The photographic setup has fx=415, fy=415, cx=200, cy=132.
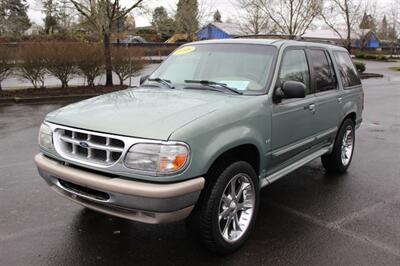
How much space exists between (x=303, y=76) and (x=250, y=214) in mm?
1796

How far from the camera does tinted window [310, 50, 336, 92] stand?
5039 millimetres

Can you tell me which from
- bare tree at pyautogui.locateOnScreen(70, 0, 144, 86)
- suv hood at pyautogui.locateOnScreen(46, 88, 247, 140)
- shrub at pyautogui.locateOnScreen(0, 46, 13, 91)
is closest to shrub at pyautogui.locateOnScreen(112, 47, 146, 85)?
bare tree at pyautogui.locateOnScreen(70, 0, 144, 86)

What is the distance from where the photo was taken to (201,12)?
41.8m

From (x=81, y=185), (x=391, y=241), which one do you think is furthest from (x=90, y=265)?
(x=391, y=241)

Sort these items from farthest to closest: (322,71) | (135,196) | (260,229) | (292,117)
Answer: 1. (322,71)
2. (292,117)
3. (260,229)
4. (135,196)

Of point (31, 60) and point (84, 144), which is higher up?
point (31, 60)

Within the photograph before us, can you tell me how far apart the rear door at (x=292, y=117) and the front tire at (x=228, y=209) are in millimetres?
521

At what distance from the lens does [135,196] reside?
3.01 meters

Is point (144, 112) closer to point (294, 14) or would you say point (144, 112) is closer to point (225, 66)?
point (225, 66)

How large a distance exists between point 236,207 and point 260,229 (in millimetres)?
576

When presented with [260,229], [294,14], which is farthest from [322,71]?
[294,14]

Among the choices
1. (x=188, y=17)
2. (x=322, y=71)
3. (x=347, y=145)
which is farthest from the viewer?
(x=188, y=17)

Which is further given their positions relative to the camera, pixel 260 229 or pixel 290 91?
pixel 260 229

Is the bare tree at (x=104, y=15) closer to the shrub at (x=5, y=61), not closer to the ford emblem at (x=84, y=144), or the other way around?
the shrub at (x=5, y=61)
